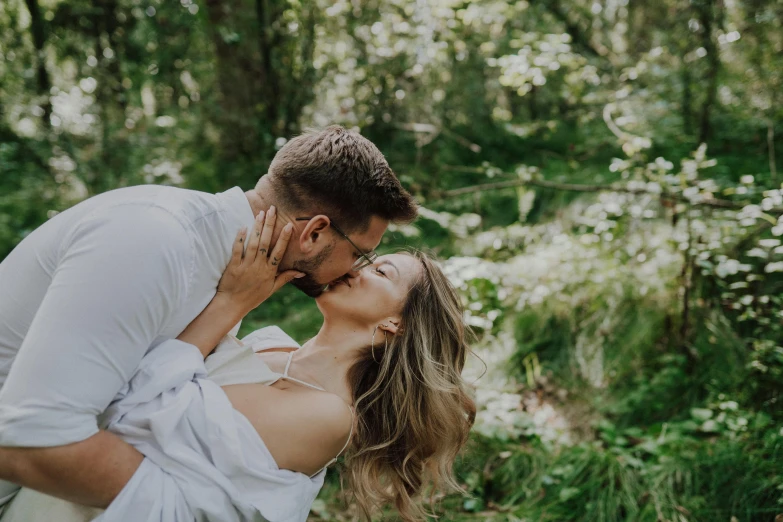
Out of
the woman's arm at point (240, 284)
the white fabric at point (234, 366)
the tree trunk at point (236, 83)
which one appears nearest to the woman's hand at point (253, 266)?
the woman's arm at point (240, 284)

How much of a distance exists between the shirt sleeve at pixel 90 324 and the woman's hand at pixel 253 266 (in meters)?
0.36

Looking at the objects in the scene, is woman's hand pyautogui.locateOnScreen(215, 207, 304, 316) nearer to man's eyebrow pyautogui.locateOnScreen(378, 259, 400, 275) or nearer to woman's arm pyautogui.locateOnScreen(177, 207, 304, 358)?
woman's arm pyautogui.locateOnScreen(177, 207, 304, 358)

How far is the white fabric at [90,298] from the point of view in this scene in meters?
1.39

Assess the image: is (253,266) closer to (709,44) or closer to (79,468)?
(79,468)

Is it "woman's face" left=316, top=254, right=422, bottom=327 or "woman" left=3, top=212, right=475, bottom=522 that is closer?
"woman" left=3, top=212, right=475, bottom=522

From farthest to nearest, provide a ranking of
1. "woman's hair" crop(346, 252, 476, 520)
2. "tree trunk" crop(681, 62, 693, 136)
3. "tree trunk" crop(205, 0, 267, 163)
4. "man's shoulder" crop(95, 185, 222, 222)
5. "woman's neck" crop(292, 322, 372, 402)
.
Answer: "tree trunk" crop(205, 0, 267, 163) < "tree trunk" crop(681, 62, 693, 136) < "woman's hair" crop(346, 252, 476, 520) < "woman's neck" crop(292, 322, 372, 402) < "man's shoulder" crop(95, 185, 222, 222)

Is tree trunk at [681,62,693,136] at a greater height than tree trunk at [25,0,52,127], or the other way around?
tree trunk at [25,0,52,127]

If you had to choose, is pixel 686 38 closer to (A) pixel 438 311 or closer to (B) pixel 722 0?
(B) pixel 722 0

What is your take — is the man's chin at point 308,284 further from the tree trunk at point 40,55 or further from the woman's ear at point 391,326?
the tree trunk at point 40,55

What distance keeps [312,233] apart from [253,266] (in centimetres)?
24

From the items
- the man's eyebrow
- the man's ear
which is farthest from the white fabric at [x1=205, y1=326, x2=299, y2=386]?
the man's eyebrow

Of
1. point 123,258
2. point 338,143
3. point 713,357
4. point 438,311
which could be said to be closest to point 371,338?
point 438,311

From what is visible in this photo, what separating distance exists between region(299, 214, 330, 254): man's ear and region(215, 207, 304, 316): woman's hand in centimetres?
5

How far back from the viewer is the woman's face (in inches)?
106
